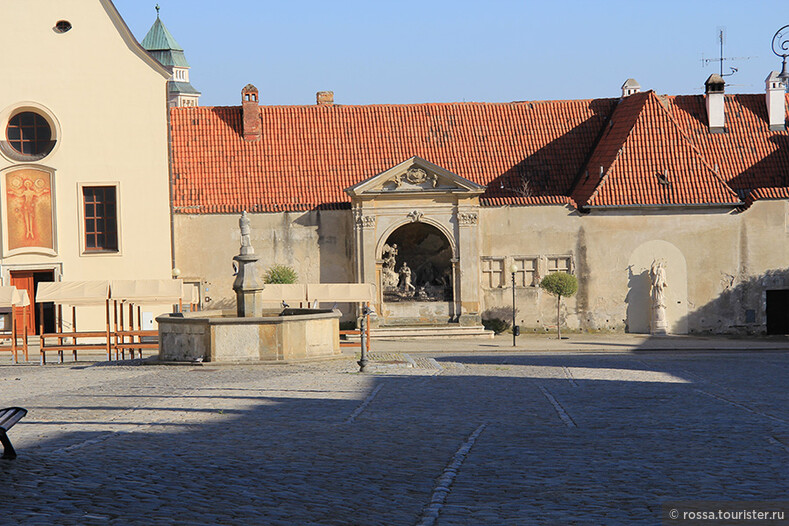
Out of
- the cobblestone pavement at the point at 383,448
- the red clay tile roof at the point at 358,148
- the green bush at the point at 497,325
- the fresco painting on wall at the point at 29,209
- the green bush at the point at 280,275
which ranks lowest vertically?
the green bush at the point at 497,325

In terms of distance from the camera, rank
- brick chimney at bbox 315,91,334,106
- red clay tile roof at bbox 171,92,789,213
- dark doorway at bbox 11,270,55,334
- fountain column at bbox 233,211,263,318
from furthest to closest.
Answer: brick chimney at bbox 315,91,334,106 < red clay tile roof at bbox 171,92,789,213 < dark doorway at bbox 11,270,55,334 < fountain column at bbox 233,211,263,318

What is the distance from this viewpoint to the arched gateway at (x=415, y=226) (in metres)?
39.2

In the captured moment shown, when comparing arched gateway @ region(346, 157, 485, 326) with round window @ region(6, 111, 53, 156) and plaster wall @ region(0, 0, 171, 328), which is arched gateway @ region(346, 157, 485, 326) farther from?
round window @ region(6, 111, 53, 156)

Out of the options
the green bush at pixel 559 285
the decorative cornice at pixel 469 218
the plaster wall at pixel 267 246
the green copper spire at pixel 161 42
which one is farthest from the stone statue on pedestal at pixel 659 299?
the green copper spire at pixel 161 42

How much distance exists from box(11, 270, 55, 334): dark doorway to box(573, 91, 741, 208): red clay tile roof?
19067 mm

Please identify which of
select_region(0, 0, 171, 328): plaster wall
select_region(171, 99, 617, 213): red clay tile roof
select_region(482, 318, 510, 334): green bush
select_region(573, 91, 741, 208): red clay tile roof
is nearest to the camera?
select_region(0, 0, 171, 328): plaster wall

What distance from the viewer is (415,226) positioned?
132ft

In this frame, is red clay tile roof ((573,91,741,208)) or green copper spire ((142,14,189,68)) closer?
red clay tile roof ((573,91,741,208))

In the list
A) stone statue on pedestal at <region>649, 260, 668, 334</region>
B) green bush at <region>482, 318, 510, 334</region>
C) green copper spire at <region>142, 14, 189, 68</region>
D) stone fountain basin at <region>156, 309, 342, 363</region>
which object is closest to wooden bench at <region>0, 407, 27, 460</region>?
stone fountain basin at <region>156, 309, 342, 363</region>

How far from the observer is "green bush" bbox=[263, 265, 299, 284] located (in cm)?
3953

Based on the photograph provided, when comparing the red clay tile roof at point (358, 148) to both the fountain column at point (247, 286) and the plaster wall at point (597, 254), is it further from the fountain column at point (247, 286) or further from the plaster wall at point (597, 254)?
the fountain column at point (247, 286)

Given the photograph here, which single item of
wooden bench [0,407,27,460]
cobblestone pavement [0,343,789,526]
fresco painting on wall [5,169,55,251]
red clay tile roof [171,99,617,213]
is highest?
red clay tile roof [171,99,617,213]

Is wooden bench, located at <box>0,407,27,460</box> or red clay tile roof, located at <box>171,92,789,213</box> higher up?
red clay tile roof, located at <box>171,92,789,213</box>

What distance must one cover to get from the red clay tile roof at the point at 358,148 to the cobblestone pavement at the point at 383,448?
62.9 feet
